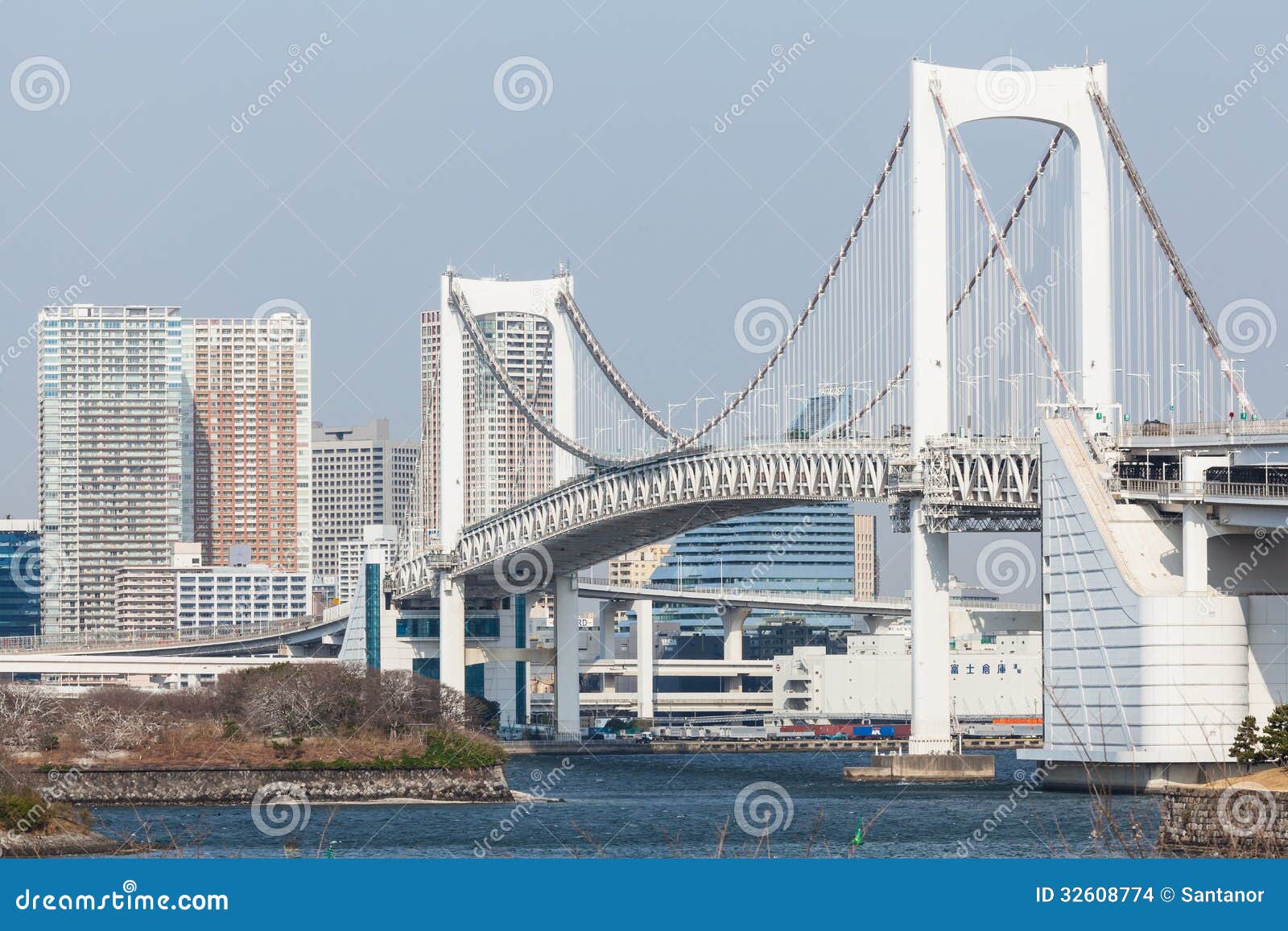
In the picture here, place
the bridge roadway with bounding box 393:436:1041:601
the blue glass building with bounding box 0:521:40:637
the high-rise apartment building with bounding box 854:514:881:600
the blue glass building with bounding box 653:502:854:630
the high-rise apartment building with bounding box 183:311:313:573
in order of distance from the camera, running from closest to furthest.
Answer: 1. the bridge roadway with bounding box 393:436:1041:601
2. the blue glass building with bounding box 653:502:854:630
3. the high-rise apartment building with bounding box 854:514:881:600
4. the blue glass building with bounding box 0:521:40:637
5. the high-rise apartment building with bounding box 183:311:313:573

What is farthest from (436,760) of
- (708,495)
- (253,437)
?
(253,437)

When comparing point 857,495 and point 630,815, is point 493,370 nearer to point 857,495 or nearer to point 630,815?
point 857,495

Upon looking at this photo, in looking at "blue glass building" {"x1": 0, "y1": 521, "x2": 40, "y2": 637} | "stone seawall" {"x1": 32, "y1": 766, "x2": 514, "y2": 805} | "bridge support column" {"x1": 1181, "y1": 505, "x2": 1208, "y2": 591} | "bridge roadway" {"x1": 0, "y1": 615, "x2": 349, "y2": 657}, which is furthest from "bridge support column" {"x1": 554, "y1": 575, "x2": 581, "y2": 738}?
"blue glass building" {"x1": 0, "y1": 521, "x2": 40, "y2": 637}

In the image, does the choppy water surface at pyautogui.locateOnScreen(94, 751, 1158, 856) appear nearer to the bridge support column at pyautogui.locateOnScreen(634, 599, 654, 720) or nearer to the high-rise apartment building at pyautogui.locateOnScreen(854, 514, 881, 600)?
the bridge support column at pyautogui.locateOnScreen(634, 599, 654, 720)

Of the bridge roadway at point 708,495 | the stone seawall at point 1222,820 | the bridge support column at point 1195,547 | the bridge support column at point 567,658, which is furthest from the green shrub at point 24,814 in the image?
the bridge support column at point 567,658

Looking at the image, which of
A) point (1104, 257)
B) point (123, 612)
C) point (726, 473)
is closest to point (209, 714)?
point (726, 473)

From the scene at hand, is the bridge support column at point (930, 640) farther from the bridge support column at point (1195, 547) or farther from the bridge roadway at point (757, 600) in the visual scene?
the bridge roadway at point (757, 600)
